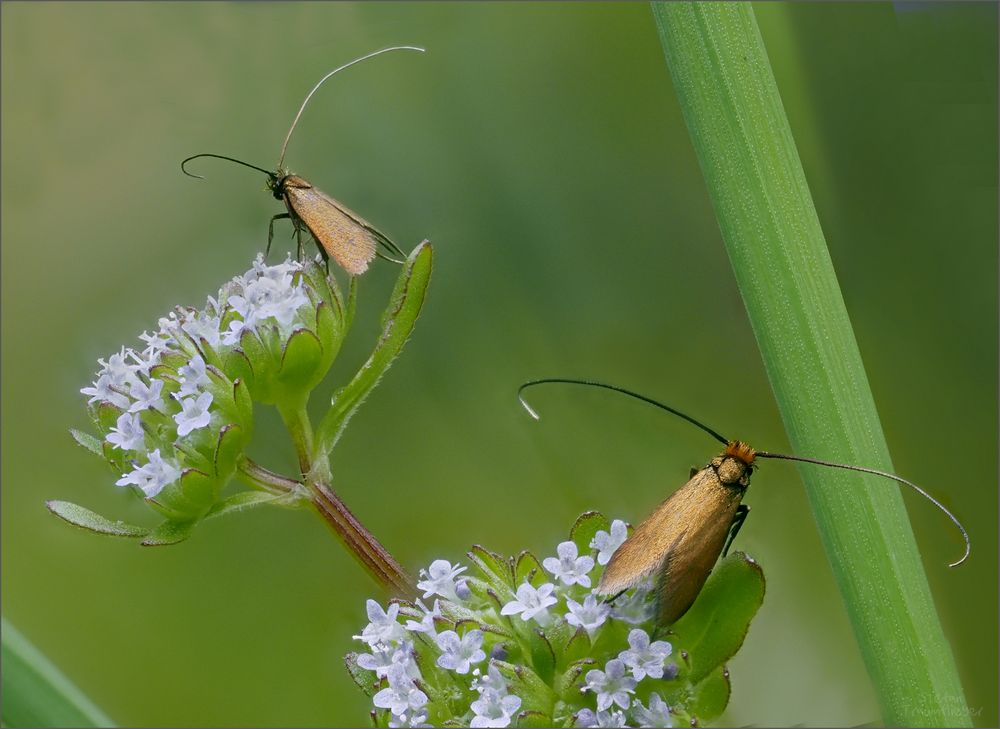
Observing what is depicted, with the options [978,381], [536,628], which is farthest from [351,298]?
[978,381]

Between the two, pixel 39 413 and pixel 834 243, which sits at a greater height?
Result: pixel 834 243

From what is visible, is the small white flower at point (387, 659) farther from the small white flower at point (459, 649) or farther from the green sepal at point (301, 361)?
the green sepal at point (301, 361)

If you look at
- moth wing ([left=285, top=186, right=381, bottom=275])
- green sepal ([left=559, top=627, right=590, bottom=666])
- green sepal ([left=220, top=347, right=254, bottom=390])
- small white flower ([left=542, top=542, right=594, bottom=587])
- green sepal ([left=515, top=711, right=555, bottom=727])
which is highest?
moth wing ([left=285, top=186, right=381, bottom=275])

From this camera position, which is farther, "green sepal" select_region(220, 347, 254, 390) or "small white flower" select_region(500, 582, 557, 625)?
"green sepal" select_region(220, 347, 254, 390)

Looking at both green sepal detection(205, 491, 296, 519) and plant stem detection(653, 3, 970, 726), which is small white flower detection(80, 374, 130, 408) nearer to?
green sepal detection(205, 491, 296, 519)

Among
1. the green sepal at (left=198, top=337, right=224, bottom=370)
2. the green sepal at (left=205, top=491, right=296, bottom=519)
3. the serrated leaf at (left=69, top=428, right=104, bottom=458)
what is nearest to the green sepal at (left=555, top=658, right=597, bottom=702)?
the green sepal at (left=205, top=491, right=296, bottom=519)

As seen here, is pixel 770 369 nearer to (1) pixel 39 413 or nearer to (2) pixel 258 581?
(2) pixel 258 581
